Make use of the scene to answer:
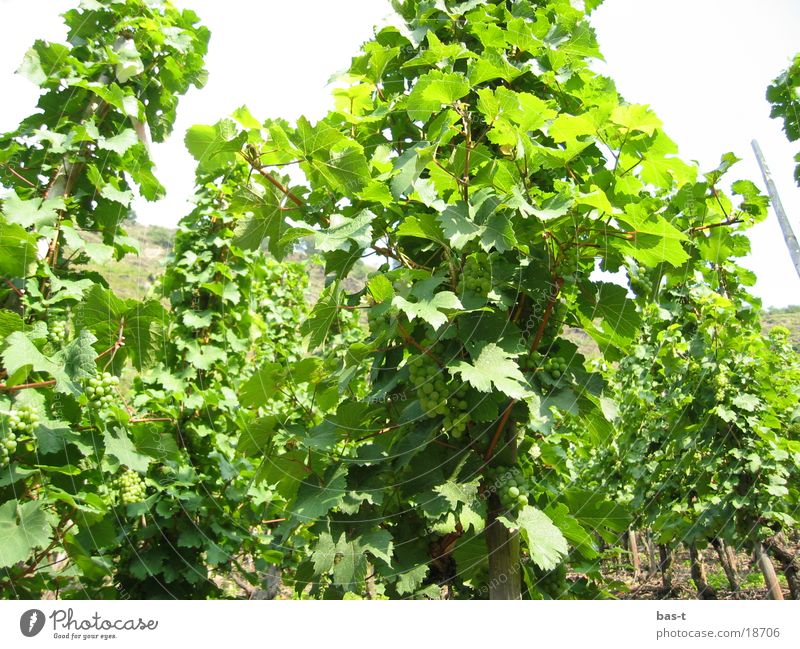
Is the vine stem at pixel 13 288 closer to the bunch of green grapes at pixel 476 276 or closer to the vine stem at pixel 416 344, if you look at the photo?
the vine stem at pixel 416 344

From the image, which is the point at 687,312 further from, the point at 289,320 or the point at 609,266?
the point at 289,320

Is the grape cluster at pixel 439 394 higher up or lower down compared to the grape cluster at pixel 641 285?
lower down

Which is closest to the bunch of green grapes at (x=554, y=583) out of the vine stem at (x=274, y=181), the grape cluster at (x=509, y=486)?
the grape cluster at (x=509, y=486)

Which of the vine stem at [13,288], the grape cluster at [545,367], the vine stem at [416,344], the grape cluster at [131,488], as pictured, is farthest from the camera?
the grape cluster at [131,488]

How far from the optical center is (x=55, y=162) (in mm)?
2578

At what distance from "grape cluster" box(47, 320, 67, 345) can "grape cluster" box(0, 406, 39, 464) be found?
40cm

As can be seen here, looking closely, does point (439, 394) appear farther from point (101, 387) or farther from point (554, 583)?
point (101, 387)

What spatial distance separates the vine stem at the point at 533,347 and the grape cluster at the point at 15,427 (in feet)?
4.47

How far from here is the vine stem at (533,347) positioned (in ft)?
5.74

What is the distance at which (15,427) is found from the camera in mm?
1852

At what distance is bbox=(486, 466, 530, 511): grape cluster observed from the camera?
5.45 ft
